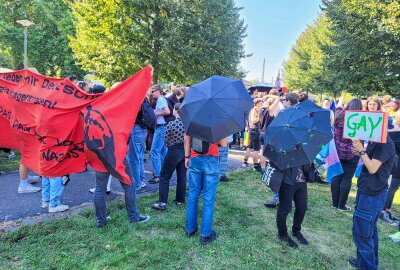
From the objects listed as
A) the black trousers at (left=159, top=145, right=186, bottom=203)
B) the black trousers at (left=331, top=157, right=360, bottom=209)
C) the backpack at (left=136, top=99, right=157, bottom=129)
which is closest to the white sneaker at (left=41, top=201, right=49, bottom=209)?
the black trousers at (left=159, top=145, right=186, bottom=203)

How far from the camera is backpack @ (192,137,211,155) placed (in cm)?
380

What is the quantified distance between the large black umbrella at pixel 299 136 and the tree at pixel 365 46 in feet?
52.8

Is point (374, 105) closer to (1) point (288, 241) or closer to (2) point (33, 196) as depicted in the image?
(1) point (288, 241)

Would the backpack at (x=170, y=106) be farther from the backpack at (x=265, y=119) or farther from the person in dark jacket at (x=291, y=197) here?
the person in dark jacket at (x=291, y=197)

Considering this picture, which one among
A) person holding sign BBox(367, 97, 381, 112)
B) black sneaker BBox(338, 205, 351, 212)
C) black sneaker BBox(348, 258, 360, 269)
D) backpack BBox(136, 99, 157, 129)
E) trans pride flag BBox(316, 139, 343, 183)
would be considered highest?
person holding sign BBox(367, 97, 381, 112)

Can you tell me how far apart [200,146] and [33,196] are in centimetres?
367

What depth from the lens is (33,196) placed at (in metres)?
5.52

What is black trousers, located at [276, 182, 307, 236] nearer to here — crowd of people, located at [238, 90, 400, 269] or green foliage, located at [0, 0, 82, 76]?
crowd of people, located at [238, 90, 400, 269]

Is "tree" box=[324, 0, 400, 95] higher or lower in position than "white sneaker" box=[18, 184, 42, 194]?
higher

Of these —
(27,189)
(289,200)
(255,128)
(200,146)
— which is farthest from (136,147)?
(255,128)

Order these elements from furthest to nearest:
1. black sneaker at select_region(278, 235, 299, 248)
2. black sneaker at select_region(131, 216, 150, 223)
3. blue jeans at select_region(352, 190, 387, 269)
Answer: black sneaker at select_region(131, 216, 150, 223) → black sneaker at select_region(278, 235, 299, 248) → blue jeans at select_region(352, 190, 387, 269)

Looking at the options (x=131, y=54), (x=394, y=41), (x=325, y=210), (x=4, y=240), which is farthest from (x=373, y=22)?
(x=4, y=240)

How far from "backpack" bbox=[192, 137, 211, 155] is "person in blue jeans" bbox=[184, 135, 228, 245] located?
0.01 metres

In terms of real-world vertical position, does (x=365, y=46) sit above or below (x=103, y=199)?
above
